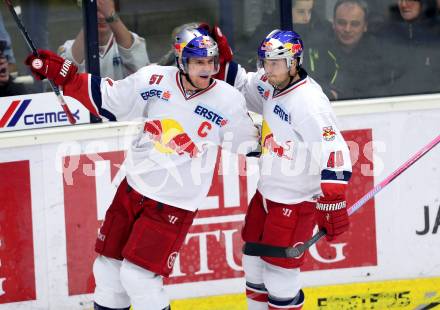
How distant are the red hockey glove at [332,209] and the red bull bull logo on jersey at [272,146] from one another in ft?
0.85

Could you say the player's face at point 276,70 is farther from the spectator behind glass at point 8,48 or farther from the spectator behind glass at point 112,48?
the spectator behind glass at point 8,48

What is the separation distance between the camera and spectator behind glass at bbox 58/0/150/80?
6.12m

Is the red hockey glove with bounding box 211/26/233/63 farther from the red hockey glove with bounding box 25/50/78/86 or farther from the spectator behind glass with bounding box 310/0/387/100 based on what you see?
the spectator behind glass with bounding box 310/0/387/100

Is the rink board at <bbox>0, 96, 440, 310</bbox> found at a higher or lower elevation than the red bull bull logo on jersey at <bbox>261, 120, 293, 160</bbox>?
lower

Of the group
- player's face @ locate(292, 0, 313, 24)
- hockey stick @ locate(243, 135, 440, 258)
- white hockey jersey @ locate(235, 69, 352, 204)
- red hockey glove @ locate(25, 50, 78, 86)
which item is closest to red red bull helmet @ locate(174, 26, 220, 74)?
white hockey jersey @ locate(235, 69, 352, 204)

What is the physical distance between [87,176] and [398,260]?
63.8 inches

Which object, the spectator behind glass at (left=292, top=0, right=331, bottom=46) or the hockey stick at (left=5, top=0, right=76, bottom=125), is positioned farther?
the spectator behind glass at (left=292, top=0, right=331, bottom=46)

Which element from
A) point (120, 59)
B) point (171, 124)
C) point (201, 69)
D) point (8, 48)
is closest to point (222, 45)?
point (201, 69)

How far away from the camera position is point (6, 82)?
6.07 metres

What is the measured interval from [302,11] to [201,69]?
1.10 m

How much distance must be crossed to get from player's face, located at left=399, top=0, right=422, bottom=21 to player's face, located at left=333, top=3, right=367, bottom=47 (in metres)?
0.20

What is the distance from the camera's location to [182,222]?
561 centimetres

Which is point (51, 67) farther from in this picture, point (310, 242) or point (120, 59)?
point (310, 242)

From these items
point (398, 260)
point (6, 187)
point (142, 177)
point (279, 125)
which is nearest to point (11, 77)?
point (6, 187)
